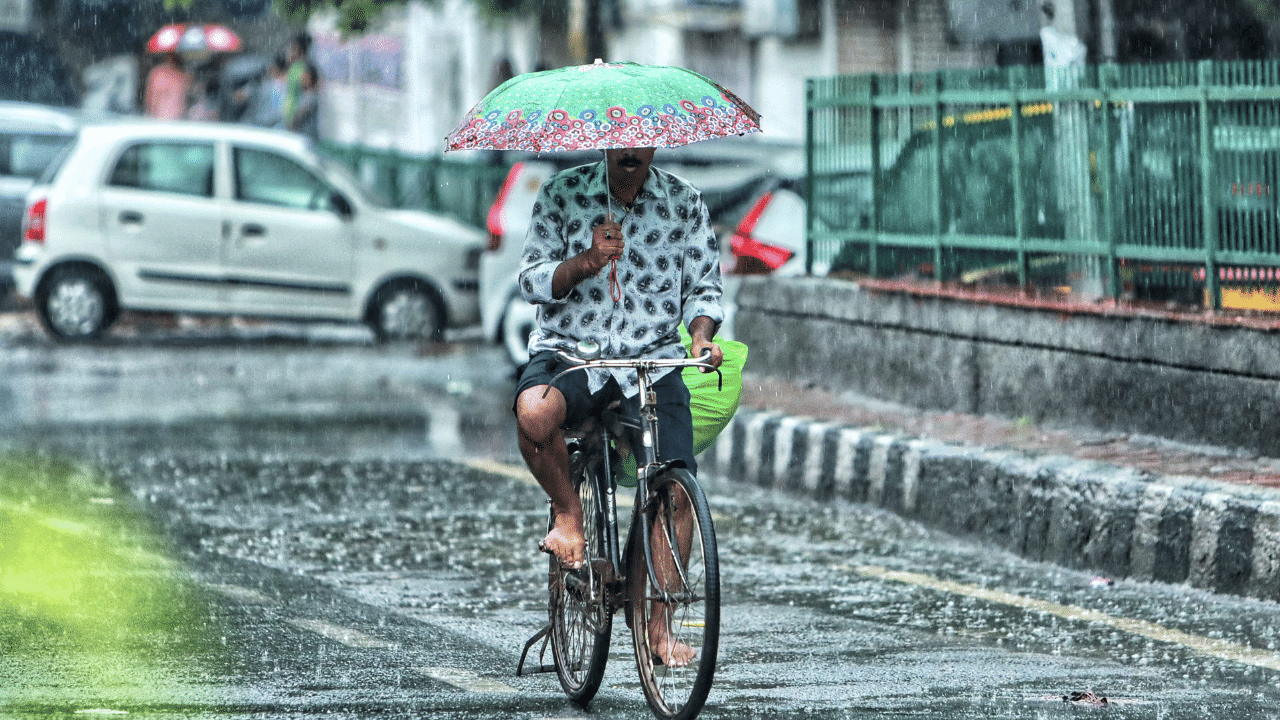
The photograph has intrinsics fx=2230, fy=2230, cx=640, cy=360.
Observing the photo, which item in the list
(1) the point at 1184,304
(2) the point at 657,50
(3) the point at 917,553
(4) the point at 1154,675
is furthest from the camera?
(2) the point at 657,50

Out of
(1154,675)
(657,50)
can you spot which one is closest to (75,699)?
(1154,675)

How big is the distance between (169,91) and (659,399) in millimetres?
18789

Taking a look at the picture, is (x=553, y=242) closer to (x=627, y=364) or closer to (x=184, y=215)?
(x=627, y=364)

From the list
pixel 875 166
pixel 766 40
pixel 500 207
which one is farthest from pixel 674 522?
pixel 766 40

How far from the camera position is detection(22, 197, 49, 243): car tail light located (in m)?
17.4

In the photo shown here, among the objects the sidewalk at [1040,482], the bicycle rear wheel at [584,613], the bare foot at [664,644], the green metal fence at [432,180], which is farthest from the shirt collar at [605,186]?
the green metal fence at [432,180]

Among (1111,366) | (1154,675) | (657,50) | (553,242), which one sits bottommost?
(1154,675)

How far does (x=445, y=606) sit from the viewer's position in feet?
25.0

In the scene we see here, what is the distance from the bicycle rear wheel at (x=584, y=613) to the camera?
234 inches

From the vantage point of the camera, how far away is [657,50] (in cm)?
2884

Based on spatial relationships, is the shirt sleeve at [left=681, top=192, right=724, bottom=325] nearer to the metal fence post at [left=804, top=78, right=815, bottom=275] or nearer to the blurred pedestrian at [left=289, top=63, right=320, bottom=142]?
the metal fence post at [left=804, top=78, right=815, bottom=275]

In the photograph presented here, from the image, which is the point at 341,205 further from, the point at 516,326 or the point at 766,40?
the point at 766,40

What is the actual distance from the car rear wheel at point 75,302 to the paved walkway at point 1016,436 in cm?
716

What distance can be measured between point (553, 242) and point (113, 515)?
13.3 ft
